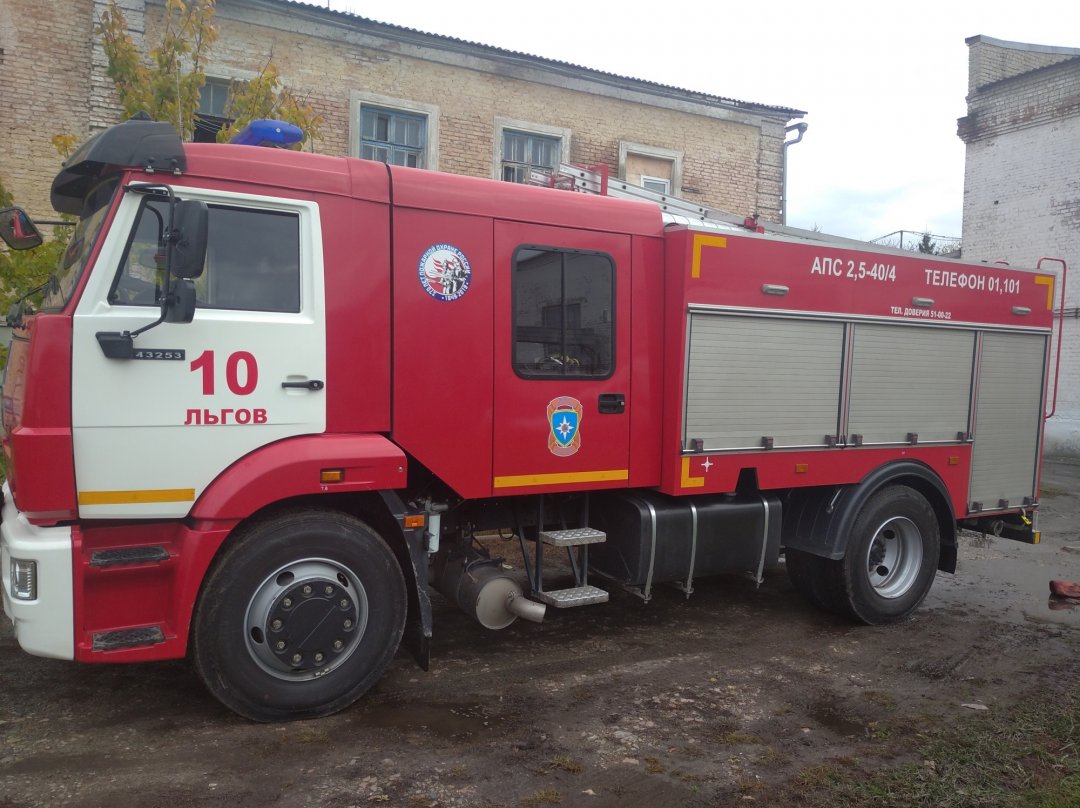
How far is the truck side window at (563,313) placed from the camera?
15.8 ft

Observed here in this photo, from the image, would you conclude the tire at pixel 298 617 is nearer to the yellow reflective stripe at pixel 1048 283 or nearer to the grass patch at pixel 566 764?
the grass patch at pixel 566 764

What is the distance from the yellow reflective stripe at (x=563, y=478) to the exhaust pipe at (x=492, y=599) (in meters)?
0.59

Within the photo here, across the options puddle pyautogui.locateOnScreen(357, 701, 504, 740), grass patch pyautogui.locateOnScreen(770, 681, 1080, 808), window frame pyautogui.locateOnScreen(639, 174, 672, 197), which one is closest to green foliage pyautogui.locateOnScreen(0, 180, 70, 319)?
puddle pyautogui.locateOnScreen(357, 701, 504, 740)

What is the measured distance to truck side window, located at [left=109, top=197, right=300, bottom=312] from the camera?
3793 mm

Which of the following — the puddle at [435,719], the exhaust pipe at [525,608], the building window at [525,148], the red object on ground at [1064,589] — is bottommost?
the red object on ground at [1064,589]

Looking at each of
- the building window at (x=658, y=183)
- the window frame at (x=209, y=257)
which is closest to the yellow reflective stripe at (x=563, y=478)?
the window frame at (x=209, y=257)

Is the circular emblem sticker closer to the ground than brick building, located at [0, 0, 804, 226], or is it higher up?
closer to the ground

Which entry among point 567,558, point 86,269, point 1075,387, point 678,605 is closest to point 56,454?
point 86,269

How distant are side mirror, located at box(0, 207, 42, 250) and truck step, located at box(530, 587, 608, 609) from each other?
362 centimetres

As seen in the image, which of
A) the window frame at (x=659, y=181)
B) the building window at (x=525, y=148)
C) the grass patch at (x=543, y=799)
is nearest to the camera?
the grass patch at (x=543, y=799)

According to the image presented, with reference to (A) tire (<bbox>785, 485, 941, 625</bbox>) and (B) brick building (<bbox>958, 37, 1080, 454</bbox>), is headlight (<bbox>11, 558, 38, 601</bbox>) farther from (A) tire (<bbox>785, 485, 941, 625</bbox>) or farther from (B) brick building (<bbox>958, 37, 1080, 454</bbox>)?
(B) brick building (<bbox>958, 37, 1080, 454</bbox>)

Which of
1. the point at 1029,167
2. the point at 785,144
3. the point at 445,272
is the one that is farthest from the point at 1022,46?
the point at 445,272

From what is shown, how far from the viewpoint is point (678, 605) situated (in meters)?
6.51

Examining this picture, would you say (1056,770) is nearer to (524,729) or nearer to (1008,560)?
(524,729)
